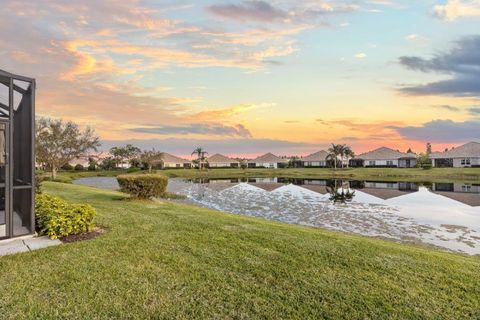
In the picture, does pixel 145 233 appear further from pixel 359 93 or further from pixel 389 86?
pixel 389 86

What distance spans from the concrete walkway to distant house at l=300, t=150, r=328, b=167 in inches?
2902

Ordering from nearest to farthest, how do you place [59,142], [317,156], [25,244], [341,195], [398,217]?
[25,244], [398,217], [341,195], [59,142], [317,156]

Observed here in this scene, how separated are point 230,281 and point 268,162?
8396 centimetres

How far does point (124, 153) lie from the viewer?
71375mm

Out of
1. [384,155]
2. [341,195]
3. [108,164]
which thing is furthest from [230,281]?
[384,155]

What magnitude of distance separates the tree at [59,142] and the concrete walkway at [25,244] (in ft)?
106

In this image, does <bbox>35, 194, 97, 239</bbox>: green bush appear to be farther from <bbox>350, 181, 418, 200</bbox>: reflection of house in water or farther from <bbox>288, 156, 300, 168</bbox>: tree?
<bbox>288, 156, 300, 168</bbox>: tree

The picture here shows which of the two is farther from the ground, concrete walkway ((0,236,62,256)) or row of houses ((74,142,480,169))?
row of houses ((74,142,480,169))

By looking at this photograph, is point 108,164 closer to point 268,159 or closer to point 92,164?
point 92,164

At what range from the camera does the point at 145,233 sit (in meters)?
7.39

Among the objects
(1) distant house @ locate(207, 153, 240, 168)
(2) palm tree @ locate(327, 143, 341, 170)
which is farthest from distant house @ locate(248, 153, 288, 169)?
(2) palm tree @ locate(327, 143, 341, 170)

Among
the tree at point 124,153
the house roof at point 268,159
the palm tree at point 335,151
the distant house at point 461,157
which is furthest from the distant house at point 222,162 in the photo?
the distant house at point 461,157

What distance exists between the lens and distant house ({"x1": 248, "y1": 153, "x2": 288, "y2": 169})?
8762cm

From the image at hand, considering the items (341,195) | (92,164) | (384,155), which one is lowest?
(341,195)
